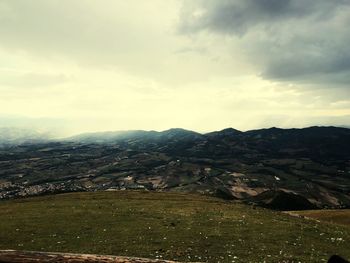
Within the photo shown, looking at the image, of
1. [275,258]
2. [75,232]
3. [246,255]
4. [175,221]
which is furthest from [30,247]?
[275,258]

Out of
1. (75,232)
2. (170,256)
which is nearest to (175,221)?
(75,232)

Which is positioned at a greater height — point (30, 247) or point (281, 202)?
point (30, 247)

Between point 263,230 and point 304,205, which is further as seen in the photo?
point 304,205

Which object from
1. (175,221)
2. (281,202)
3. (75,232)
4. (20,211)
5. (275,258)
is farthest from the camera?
(281,202)

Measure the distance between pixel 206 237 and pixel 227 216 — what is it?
12.6m

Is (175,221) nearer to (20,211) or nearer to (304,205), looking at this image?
(20,211)

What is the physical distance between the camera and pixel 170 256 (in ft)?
111

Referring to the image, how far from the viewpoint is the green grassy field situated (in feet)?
117

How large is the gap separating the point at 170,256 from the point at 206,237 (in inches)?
321

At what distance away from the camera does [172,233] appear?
141 feet

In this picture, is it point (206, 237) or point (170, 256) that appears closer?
point (170, 256)

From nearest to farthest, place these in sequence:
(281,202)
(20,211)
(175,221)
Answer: (175,221) → (20,211) → (281,202)

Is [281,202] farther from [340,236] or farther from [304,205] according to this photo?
[340,236]

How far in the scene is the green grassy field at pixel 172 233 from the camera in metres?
35.8
